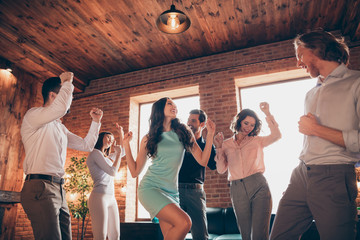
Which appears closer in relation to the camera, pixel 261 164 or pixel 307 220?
pixel 307 220

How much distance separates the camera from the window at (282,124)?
450 cm

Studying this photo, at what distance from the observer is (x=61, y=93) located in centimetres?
199

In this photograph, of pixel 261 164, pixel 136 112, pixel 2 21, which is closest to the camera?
pixel 261 164

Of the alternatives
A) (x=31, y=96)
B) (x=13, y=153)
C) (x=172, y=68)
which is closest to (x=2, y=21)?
(x=31, y=96)

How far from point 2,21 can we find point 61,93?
3335 mm

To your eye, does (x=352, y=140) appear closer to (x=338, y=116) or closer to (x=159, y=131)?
(x=338, y=116)

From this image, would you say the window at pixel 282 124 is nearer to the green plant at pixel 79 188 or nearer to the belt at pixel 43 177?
the green plant at pixel 79 188

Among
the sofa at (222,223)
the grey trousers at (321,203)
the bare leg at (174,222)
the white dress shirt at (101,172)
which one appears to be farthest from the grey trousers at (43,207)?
the sofa at (222,223)

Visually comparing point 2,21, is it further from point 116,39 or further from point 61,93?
point 61,93

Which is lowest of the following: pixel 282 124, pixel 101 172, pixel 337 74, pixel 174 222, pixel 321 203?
pixel 174 222

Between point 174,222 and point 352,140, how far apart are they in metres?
1.15

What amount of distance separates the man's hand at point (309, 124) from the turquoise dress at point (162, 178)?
985 millimetres

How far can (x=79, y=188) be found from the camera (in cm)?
505

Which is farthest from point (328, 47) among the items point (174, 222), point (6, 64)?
point (6, 64)
